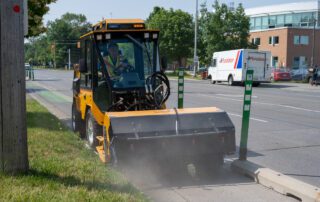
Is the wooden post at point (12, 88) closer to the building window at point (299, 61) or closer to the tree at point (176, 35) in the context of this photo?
the tree at point (176, 35)

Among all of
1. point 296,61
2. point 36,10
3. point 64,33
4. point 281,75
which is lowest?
point 281,75

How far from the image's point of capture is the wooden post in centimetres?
569

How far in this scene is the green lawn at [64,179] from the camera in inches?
200

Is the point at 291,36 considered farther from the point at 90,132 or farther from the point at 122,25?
the point at 90,132

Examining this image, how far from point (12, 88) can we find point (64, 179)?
1322 mm

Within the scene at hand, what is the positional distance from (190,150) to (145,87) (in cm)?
218

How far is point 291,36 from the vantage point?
6681cm

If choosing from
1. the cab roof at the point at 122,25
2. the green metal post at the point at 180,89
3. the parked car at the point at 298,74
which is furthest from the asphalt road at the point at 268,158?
the parked car at the point at 298,74

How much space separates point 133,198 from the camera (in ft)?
16.8

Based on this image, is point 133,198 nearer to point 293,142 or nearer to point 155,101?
point 155,101

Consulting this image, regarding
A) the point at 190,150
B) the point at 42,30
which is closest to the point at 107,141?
the point at 190,150

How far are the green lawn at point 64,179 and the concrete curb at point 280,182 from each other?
1968 mm

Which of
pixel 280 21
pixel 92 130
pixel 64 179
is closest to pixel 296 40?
pixel 280 21

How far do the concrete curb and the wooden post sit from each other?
3.26 meters
